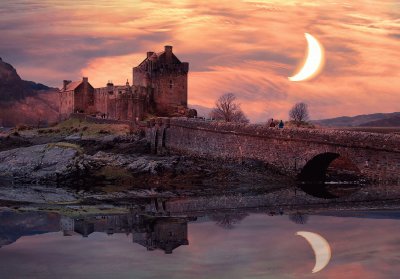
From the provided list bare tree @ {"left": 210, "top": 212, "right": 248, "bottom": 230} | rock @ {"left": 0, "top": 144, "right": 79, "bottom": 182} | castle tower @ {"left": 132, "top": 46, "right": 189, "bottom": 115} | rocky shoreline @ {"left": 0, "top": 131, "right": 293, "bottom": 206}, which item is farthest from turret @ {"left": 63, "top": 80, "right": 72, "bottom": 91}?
bare tree @ {"left": 210, "top": 212, "right": 248, "bottom": 230}

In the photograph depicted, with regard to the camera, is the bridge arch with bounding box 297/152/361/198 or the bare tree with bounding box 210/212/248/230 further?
the bridge arch with bounding box 297/152/361/198

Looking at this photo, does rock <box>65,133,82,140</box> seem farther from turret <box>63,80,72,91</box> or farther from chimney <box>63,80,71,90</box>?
chimney <box>63,80,71,90</box>

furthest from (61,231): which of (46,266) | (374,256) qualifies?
(374,256)

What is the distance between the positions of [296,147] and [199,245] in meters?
20.4

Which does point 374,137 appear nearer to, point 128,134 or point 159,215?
point 159,215

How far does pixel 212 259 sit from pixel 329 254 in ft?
10.4

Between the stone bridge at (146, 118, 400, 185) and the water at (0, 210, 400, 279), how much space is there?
9382mm

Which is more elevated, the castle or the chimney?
the chimney

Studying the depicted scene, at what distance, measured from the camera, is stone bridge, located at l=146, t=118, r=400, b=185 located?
109 ft

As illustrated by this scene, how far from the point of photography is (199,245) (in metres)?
18.9

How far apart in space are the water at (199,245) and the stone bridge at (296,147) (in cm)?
938

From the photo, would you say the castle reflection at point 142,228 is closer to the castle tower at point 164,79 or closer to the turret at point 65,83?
the castle tower at point 164,79

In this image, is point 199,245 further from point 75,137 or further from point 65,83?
point 65,83

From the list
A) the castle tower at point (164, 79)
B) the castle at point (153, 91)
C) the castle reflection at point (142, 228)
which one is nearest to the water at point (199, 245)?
the castle reflection at point (142, 228)
